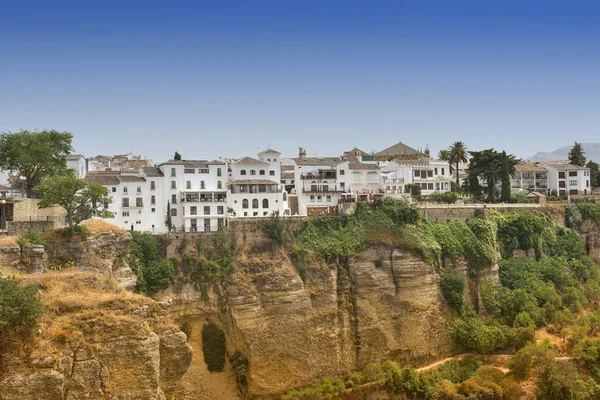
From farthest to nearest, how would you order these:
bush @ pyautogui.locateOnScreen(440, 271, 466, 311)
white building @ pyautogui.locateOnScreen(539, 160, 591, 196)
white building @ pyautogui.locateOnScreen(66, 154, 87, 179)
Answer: white building @ pyautogui.locateOnScreen(539, 160, 591, 196) < white building @ pyautogui.locateOnScreen(66, 154, 87, 179) < bush @ pyautogui.locateOnScreen(440, 271, 466, 311)

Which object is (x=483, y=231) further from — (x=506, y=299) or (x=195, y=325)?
(x=195, y=325)

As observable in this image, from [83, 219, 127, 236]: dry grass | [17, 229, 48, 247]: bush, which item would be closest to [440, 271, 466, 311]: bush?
[83, 219, 127, 236]: dry grass

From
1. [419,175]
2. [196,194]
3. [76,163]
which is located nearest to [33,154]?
[76,163]

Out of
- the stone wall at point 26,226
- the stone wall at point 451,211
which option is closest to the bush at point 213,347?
the stone wall at point 26,226

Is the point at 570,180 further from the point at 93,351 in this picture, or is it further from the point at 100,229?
the point at 93,351

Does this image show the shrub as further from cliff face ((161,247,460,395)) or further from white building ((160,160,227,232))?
white building ((160,160,227,232))
